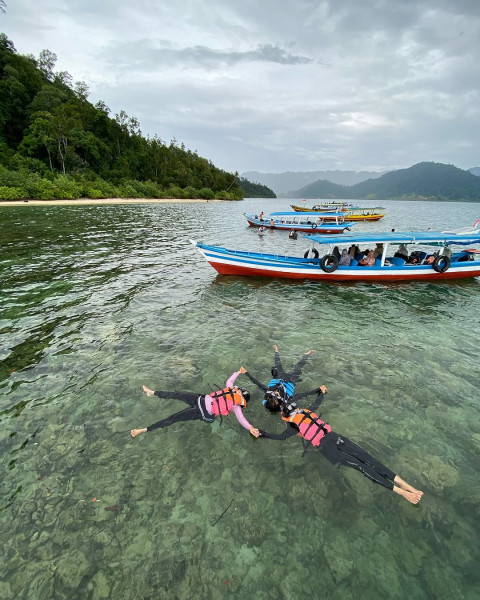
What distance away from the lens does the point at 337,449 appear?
21.2ft

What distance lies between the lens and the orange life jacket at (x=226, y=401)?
7352 millimetres

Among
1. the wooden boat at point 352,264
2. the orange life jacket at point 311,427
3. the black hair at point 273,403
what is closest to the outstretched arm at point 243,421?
the black hair at point 273,403

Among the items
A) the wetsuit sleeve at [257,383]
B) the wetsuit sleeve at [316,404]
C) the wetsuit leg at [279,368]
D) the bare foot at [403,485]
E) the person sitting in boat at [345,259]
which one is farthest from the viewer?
the person sitting in boat at [345,259]

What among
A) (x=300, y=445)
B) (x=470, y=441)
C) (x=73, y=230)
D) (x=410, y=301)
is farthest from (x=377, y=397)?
(x=73, y=230)

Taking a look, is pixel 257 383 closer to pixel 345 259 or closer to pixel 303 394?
pixel 303 394

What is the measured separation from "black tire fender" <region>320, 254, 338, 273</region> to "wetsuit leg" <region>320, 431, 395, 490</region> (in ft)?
41.8

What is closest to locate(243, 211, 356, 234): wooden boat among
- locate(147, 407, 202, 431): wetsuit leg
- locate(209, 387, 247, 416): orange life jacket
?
locate(209, 387, 247, 416): orange life jacket

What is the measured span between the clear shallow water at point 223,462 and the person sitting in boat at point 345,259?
578 cm

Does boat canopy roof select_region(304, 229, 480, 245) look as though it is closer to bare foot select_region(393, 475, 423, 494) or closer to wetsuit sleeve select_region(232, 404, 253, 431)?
wetsuit sleeve select_region(232, 404, 253, 431)

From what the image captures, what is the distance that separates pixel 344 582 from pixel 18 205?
66792 mm

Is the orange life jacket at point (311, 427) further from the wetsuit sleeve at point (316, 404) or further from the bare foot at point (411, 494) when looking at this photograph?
the bare foot at point (411, 494)

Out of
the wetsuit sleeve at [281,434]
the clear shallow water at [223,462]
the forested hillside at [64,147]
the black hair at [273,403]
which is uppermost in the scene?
the forested hillside at [64,147]

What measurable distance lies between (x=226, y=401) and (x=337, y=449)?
283 cm

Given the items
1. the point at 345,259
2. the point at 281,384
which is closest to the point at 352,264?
the point at 345,259
